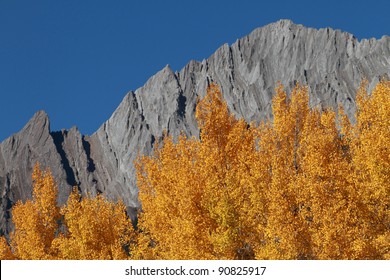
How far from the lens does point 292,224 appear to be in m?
21.0

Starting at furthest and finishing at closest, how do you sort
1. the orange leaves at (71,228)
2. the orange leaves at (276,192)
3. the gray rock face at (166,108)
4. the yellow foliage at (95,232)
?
the gray rock face at (166,108) < the orange leaves at (71,228) < the yellow foliage at (95,232) < the orange leaves at (276,192)

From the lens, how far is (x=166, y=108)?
619ft

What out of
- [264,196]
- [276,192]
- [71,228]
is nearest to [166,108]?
[71,228]

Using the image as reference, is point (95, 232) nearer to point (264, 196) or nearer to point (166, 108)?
point (264, 196)

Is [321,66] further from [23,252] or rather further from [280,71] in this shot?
[23,252]

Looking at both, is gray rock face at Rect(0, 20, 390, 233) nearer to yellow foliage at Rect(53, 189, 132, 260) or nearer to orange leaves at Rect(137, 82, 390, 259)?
yellow foliage at Rect(53, 189, 132, 260)

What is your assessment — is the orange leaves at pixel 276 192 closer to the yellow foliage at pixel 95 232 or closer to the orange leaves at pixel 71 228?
the yellow foliage at pixel 95 232

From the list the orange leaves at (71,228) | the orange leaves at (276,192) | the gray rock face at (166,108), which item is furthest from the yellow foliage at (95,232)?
the gray rock face at (166,108)

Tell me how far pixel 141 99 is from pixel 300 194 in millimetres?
174503

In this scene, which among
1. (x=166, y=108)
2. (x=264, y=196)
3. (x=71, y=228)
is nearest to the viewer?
(x=264, y=196)

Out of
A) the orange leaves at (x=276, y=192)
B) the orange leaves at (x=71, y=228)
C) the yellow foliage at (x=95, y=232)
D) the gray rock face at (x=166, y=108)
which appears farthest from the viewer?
the gray rock face at (x=166, y=108)

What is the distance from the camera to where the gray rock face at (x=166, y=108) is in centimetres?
16475

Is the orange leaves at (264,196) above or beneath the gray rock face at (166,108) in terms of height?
beneath

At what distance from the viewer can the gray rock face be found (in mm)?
164750
